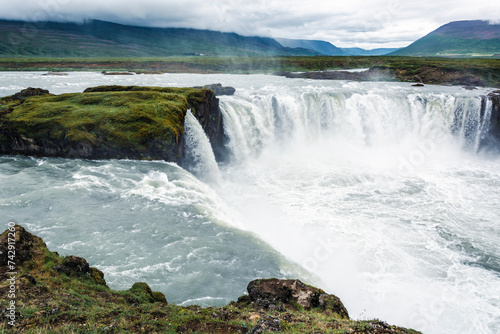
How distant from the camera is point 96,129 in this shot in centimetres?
2591

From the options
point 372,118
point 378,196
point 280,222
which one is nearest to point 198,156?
point 280,222

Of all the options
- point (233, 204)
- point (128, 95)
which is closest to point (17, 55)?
point (128, 95)

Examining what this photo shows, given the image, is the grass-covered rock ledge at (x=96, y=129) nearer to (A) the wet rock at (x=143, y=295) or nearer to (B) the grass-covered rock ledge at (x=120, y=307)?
(B) the grass-covered rock ledge at (x=120, y=307)

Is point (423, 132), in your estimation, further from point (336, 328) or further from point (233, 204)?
point (336, 328)

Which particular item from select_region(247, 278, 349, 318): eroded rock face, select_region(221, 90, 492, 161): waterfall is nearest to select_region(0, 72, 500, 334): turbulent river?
select_region(247, 278, 349, 318): eroded rock face

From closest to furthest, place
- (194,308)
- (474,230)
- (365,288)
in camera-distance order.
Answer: (194,308), (365,288), (474,230)

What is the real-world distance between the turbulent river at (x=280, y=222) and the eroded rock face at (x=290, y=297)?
7.55 feet

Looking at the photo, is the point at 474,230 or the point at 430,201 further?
the point at 430,201

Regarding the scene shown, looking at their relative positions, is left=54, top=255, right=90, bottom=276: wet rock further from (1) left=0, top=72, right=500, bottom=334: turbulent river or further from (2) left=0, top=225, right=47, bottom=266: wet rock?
(1) left=0, top=72, right=500, bottom=334: turbulent river

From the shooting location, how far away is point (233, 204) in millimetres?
25672

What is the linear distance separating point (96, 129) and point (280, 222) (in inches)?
672

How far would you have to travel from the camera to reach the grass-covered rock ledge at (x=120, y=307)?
755 cm

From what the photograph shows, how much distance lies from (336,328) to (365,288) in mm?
8845

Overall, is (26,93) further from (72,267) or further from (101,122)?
(72,267)
